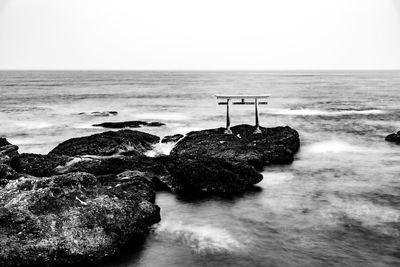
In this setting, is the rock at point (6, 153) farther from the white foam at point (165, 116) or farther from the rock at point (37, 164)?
the white foam at point (165, 116)

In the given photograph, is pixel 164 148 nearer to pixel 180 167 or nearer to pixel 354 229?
pixel 180 167

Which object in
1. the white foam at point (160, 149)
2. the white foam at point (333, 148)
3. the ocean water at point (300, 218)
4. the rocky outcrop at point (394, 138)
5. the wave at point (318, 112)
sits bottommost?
the wave at point (318, 112)

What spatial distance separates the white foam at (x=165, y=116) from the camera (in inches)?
1732

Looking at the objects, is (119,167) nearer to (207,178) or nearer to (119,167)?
(119,167)

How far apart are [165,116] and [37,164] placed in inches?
1102

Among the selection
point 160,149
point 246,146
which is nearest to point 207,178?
point 246,146

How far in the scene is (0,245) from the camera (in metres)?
10.9

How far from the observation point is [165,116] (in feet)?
150

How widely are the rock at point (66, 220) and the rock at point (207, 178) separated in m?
3.78

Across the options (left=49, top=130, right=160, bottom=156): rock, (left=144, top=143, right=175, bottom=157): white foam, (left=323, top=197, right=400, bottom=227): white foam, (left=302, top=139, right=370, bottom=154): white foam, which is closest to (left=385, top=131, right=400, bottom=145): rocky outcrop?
(left=302, top=139, right=370, bottom=154): white foam

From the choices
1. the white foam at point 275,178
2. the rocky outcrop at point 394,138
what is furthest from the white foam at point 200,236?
the rocky outcrop at point 394,138

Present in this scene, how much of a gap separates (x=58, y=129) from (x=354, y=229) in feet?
93.2

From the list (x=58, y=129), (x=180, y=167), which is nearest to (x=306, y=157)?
(x=180, y=167)

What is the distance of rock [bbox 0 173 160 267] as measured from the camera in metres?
Result: 10.9
